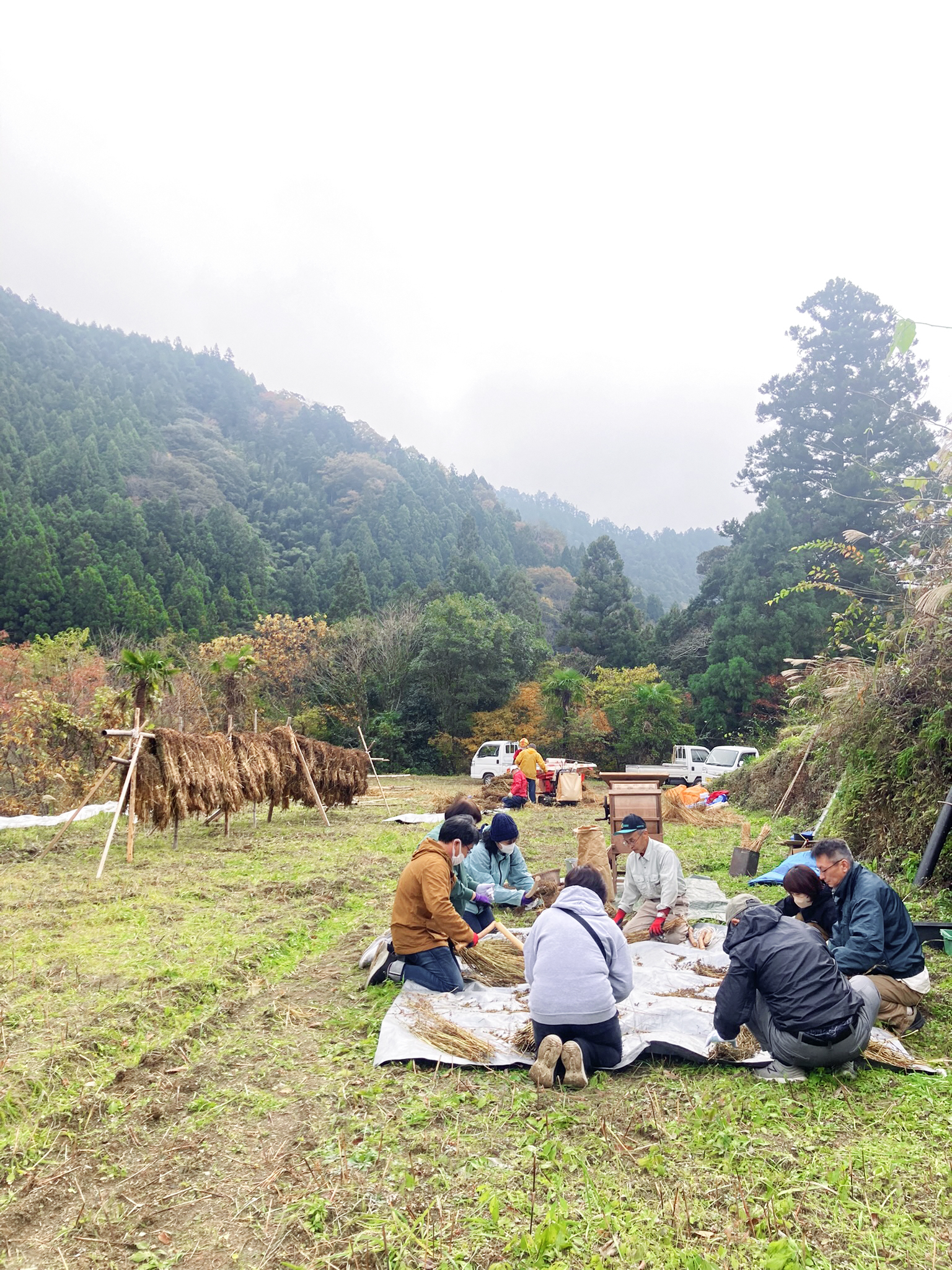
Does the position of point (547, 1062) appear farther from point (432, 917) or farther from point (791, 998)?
point (432, 917)

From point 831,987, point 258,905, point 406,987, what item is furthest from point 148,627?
point 831,987

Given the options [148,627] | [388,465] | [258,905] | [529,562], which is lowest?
[258,905]

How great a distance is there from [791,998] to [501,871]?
11.5 ft

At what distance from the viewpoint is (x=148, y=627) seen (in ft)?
109

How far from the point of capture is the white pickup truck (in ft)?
63.8

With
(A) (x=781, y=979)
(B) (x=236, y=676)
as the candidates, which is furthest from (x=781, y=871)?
(B) (x=236, y=676)

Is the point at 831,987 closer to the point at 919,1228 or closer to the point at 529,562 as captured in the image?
the point at 919,1228

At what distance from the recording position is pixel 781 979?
3.63 metres

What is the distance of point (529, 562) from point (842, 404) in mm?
33934

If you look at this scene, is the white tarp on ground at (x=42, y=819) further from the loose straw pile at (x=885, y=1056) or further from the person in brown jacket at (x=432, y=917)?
the loose straw pile at (x=885, y=1056)

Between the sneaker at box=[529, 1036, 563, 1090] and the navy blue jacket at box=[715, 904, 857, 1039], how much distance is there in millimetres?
827

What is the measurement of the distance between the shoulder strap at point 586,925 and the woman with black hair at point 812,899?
1313 mm

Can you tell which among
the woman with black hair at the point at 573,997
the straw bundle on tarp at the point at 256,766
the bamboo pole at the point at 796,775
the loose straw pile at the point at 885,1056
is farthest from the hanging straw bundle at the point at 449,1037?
the bamboo pole at the point at 796,775

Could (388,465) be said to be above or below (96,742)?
above
